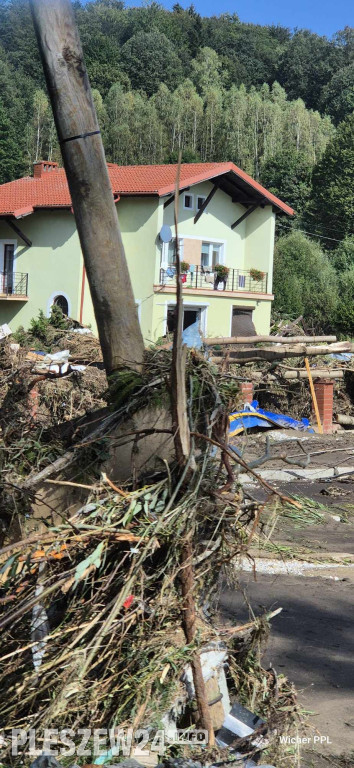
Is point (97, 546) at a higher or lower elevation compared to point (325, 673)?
higher

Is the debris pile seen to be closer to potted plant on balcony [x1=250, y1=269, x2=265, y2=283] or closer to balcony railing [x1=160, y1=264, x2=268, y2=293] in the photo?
balcony railing [x1=160, y1=264, x2=268, y2=293]

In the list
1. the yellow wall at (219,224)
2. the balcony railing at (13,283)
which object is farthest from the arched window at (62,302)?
the yellow wall at (219,224)

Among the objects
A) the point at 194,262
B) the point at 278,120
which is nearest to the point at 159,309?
the point at 194,262

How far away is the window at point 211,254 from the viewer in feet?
117

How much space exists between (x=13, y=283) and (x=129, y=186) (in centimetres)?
652

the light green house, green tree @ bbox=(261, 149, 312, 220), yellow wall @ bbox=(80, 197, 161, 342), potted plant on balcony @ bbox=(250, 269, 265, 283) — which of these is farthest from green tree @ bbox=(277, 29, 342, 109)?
yellow wall @ bbox=(80, 197, 161, 342)

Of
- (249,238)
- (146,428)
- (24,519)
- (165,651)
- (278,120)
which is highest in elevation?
(278,120)

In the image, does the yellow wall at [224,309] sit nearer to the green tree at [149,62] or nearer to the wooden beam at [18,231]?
the wooden beam at [18,231]

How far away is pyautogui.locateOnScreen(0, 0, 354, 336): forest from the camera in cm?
5241

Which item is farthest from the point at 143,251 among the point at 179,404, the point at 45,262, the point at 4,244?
the point at 179,404

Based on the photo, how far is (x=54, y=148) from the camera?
243 ft

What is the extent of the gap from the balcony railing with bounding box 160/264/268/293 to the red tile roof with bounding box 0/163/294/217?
127 inches

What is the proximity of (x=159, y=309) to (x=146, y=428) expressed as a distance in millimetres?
25928

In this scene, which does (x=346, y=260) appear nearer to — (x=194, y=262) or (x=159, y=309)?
(x=194, y=262)
